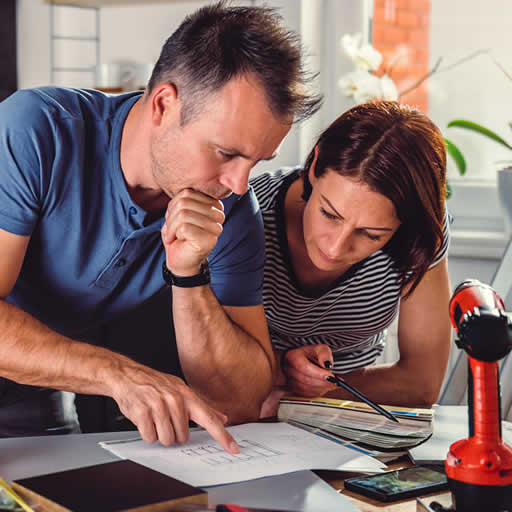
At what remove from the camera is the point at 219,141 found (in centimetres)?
104

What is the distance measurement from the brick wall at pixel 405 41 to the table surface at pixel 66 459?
1.74 meters

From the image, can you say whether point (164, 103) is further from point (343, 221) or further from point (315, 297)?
point (315, 297)

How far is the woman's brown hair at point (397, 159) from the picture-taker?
1199mm

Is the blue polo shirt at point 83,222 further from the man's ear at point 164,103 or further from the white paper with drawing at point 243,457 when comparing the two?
the white paper with drawing at point 243,457

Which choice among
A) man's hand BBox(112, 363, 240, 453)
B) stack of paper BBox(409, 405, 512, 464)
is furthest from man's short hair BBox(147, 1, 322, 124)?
stack of paper BBox(409, 405, 512, 464)

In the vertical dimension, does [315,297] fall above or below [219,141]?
below

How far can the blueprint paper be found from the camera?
0.74 m

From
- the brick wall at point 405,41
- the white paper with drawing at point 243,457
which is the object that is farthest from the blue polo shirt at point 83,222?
the brick wall at point 405,41

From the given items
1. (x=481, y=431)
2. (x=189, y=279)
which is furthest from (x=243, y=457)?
(x=189, y=279)

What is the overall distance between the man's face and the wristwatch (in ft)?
0.48

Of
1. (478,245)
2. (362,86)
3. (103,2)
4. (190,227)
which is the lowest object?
(478,245)

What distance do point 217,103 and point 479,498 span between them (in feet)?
2.09

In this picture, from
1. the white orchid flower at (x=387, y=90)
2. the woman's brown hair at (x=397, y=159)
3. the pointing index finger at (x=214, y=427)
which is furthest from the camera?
the white orchid flower at (x=387, y=90)

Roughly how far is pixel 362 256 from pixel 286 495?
63 cm
